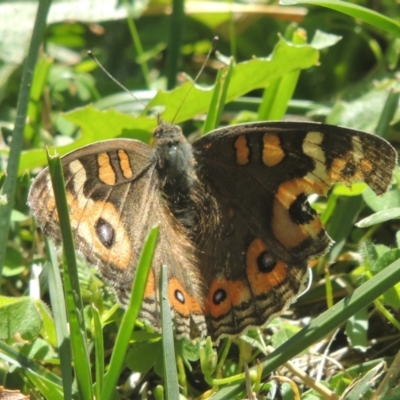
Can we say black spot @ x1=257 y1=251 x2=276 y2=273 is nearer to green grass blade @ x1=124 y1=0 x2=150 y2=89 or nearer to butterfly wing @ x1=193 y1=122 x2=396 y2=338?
butterfly wing @ x1=193 y1=122 x2=396 y2=338

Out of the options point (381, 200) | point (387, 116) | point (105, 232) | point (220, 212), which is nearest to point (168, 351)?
point (105, 232)

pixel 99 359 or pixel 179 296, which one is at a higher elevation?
pixel 179 296

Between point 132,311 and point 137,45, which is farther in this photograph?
point 137,45

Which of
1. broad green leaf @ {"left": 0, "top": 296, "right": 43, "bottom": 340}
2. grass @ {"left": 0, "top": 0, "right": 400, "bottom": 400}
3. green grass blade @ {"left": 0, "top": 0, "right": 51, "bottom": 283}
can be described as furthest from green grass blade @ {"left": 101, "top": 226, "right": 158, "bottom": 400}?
green grass blade @ {"left": 0, "top": 0, "right": 51, "bottom": 283}

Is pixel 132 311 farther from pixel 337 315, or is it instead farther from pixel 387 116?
pixel 387 116

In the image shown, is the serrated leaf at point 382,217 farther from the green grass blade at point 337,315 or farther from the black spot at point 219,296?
the black spot at point 219,296

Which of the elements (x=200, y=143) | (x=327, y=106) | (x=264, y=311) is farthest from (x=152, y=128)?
(x=264, y=311)

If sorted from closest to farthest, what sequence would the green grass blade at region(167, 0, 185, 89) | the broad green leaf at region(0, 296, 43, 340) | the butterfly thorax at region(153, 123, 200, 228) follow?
the broad green leaf at region(0, 296, 43, 340)
the butterfly thorax at region(153, 123, 200, 228)
the green grass blade at region(167, 0, 185, 89)
